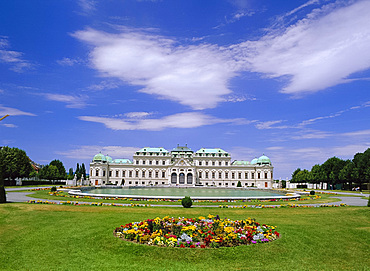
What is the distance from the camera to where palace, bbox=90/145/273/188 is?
94938mm

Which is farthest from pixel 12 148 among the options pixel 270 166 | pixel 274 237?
pixel 270 166

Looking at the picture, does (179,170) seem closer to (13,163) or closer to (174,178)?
(174,178)

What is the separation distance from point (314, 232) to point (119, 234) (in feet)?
35.5

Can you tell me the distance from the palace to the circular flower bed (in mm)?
79539

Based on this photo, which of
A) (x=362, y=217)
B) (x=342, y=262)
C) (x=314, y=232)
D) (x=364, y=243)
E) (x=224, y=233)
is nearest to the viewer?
(x=342, y=262)

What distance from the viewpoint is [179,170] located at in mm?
93875

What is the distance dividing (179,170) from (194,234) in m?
81.2

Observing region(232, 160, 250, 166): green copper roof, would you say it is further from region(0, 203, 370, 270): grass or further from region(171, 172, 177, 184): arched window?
region(0, 203, 370, 270): grass

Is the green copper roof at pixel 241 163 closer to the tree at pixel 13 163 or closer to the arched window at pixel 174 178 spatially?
the arched window at pixel 174 178

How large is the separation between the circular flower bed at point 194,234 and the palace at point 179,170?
3131 inches

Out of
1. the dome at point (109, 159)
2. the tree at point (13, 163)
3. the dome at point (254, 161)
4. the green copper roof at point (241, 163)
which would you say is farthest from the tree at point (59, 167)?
the dome at point (254, 161)

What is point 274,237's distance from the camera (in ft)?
44.4

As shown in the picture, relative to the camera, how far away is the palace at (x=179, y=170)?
94.9 metres

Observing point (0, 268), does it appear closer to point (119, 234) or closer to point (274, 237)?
point (119, 234)
